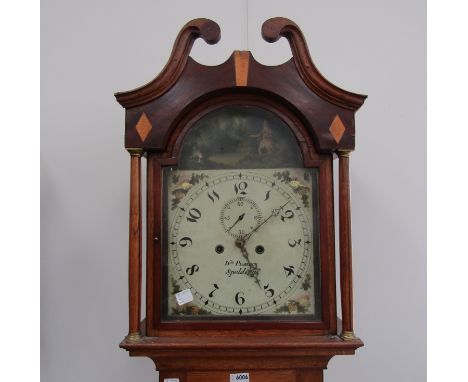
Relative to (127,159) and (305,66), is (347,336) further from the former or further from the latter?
(127,159)

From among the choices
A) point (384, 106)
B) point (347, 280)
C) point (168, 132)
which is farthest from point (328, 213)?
point (384, 106)

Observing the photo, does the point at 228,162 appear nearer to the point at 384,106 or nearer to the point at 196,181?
the point at 196,181

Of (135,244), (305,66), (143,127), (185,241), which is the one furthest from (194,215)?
(305,66)

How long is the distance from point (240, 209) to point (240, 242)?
0.33 feet

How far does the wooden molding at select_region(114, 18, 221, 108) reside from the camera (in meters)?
1.24

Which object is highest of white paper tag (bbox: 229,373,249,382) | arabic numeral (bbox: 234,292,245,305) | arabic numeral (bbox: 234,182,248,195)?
arabic numeral (bbox: 234,182,248,195)

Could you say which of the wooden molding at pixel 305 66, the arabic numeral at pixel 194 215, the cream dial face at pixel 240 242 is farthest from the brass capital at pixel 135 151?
the wooden molding at pixel 305 66

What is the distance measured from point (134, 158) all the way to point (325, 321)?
75 cm

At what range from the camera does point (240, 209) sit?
1291 mm

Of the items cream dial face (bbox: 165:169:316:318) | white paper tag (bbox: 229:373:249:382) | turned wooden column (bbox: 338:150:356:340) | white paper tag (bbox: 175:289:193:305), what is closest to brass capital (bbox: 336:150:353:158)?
turned wooden column (bbox: 338:150:356:340)

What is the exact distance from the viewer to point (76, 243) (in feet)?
5.81

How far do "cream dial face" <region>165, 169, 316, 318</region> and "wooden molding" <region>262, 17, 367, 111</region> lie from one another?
0.81 ft

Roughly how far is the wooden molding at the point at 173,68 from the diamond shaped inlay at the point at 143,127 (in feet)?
0.18

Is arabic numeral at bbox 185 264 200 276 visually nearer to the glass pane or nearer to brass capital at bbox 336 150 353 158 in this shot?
the glass pane
